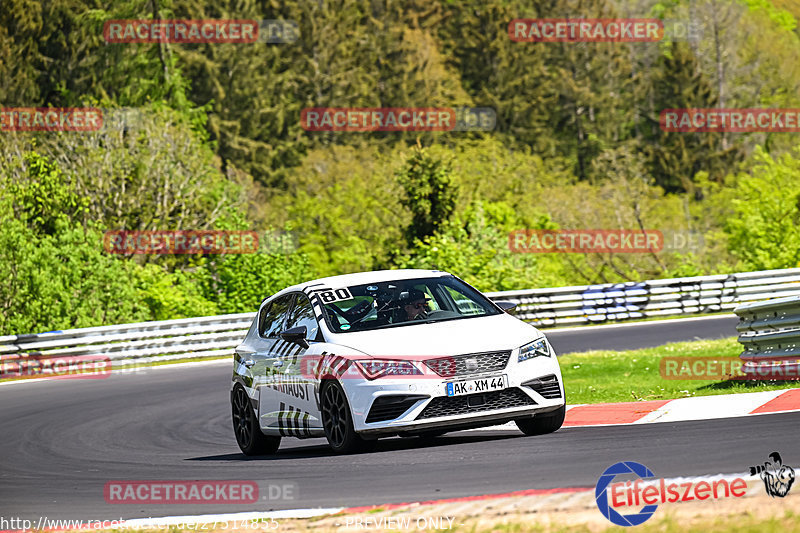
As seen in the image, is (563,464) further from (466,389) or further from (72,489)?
(72,489)

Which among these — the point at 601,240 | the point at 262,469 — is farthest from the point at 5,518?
the point at 601,240

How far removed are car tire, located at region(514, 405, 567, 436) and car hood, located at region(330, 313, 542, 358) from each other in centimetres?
69

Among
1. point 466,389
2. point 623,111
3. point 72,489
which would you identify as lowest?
point 72,489

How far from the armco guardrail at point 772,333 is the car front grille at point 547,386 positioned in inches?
147

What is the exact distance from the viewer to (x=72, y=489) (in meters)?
9.99

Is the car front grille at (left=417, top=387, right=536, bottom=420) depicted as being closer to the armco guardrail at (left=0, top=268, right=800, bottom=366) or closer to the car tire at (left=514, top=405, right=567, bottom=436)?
the car tire at (left=514, top=405, right=567, bottom=436)

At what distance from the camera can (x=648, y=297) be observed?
33.2 m

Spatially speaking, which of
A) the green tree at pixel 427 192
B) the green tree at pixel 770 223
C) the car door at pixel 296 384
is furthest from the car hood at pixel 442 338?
the green tree at pixel 770 223

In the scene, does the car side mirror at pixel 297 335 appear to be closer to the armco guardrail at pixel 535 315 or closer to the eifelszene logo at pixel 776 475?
the eifelszene logo at pixel 776 475

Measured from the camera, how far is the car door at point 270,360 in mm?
11680

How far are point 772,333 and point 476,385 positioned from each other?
15.9ft

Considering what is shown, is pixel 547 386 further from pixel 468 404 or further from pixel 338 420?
pixel 338 420

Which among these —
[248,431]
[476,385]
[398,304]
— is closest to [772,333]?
[398,304]

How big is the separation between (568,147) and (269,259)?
5308cm
